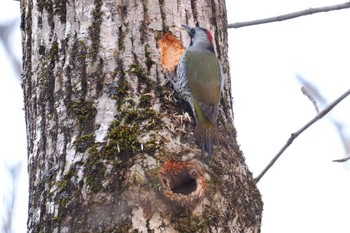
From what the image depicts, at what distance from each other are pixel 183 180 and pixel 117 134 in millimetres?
329

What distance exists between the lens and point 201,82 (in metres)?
3.20

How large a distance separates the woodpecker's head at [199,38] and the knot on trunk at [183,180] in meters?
0.65

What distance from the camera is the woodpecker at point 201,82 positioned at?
8.30ft

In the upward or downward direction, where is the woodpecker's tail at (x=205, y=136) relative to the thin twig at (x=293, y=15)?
downward

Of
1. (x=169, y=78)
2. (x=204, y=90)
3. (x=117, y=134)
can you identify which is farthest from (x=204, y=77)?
(x=117, y=134)

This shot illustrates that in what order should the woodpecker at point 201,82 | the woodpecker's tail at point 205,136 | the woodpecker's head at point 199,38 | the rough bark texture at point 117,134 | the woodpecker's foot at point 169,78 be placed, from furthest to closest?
the woodpecker's head at point 199,38 < the woodpecker's foot at point 169,78 < the woodpecker at point 201,82 < the woodpecker's tail at point 205,136 < the rough bark texture at point 117,134

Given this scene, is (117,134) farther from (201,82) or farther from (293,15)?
(293,15)

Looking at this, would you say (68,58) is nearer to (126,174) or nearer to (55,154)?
(55,154)

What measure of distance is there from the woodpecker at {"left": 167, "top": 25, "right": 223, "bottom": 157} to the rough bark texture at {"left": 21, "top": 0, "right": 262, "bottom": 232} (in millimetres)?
52

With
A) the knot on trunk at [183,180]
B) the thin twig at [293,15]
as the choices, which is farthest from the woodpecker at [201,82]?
the thin twig at [293,15]

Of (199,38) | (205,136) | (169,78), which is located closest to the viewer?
(205,136)

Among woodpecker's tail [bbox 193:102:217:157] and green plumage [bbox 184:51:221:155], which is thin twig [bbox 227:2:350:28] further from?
woodpecker's tail [bbox 193:102:217:157]

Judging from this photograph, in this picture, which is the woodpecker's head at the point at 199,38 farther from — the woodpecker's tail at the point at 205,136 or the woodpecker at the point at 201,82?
the woodpecker's tail at the point at 205,136

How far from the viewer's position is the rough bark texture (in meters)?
2.24
